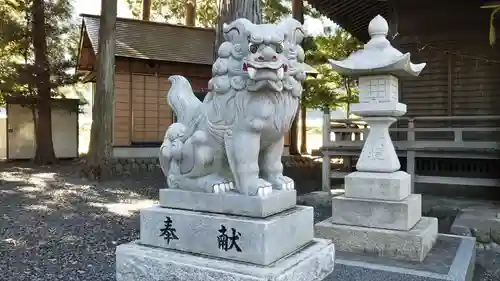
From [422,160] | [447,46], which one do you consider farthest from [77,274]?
[447,46]

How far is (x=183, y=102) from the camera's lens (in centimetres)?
341

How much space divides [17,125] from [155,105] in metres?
5.72

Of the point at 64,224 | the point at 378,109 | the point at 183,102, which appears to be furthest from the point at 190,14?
the point at 183,102

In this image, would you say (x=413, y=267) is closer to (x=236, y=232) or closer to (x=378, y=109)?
(x=378, y=109)

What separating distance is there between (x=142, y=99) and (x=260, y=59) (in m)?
12.9

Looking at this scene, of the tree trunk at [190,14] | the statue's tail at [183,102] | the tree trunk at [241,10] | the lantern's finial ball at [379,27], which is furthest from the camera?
the tree trunk at [190,14]

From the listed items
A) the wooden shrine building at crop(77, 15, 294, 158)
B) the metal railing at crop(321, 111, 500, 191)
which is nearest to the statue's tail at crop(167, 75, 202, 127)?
the metal railing at crop(321, 111, 500, 191)

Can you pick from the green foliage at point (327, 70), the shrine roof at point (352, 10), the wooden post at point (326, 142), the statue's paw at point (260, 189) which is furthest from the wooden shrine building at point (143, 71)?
the statue's paw at point (260, 189)

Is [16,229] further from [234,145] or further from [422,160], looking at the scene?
[422,160]

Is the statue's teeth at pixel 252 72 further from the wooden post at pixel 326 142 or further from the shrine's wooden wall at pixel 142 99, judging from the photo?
the shrine's wooden wall at pixel 142 99

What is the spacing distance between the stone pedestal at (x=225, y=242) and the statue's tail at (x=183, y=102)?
574 millimetres

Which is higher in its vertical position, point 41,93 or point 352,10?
point 352,10

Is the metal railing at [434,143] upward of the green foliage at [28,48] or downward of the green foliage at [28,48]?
downward

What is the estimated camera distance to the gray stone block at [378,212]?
17.6ft
